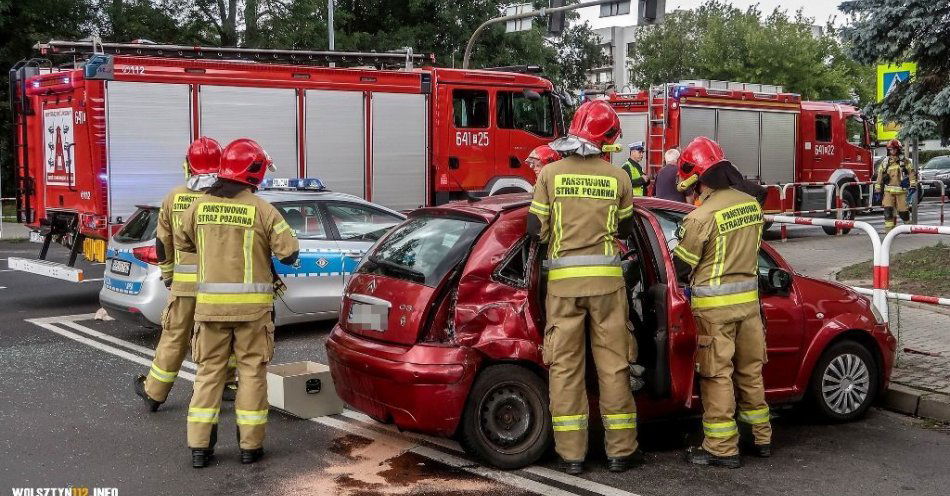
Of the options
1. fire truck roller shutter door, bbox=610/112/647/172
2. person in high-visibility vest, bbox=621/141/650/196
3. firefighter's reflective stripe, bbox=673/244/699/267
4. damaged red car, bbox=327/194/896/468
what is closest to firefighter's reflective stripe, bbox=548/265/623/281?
damaged red car, bbox=327/194/896/468

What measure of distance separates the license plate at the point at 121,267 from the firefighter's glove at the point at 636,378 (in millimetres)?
5380

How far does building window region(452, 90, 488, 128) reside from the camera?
51.9ft

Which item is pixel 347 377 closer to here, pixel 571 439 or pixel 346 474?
pixel 346 474

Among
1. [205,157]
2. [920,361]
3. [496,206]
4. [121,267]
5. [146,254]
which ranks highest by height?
[205,157]

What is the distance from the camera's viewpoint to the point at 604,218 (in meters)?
5.63

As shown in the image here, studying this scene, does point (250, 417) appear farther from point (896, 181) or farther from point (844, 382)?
point (896, 181)

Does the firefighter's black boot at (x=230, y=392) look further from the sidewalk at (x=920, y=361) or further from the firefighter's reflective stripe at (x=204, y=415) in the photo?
the sidewalk at (x=920, y=361)

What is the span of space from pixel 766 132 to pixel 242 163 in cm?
1769

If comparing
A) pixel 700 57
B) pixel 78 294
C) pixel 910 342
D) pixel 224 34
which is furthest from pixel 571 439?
pixel 700 57

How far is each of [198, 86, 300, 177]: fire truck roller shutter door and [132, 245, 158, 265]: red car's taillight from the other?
4.25 m

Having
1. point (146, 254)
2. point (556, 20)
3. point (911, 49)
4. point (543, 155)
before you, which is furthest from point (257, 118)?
point (556, 20)

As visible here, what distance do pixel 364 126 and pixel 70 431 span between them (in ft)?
29.6

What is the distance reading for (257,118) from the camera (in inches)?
550

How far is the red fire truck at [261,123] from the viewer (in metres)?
12.6
